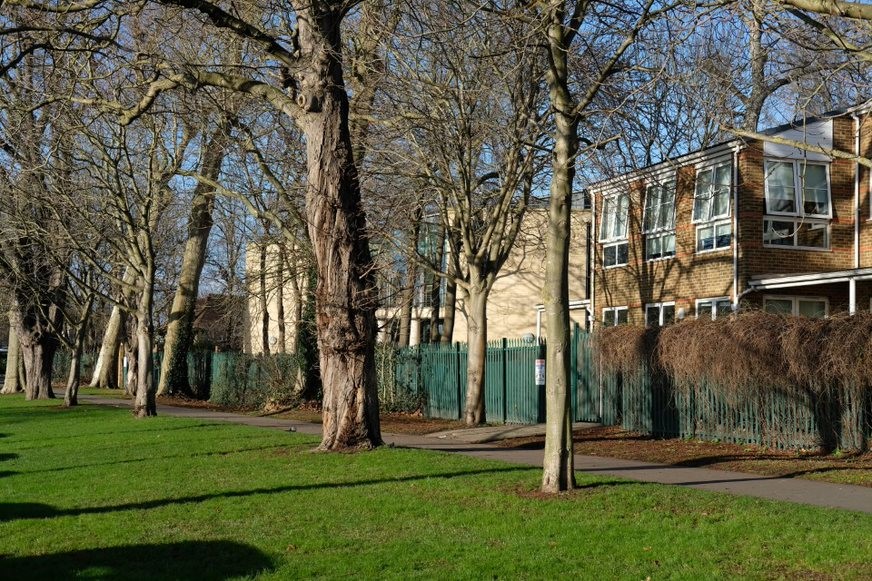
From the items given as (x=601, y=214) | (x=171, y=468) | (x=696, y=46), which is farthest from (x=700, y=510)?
(x=601, y=214)

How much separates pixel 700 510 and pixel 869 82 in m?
8.10

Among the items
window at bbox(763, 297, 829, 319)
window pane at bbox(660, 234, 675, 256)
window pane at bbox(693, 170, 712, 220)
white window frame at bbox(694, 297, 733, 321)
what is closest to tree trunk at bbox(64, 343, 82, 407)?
window pane at bbox(660, 234, 675, 256)

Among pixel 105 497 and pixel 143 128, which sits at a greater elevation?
pixel 143 128

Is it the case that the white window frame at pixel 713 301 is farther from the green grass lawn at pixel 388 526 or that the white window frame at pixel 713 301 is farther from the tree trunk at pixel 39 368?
the tree trunk at pixel 39 368

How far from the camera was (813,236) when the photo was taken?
22125mm

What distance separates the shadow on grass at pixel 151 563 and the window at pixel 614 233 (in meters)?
18.4

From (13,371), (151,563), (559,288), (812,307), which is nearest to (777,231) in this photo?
(812,307)

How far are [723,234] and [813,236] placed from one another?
2007 mm

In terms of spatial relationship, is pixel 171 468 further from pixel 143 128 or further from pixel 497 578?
pixel 143 128

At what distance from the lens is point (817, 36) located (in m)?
13.2

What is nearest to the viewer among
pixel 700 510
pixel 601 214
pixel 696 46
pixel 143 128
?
pixel 700 510

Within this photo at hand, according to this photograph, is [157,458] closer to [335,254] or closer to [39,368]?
[335,254]

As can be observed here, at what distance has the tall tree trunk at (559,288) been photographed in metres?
10.7

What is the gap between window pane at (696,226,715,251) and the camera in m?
22.5
